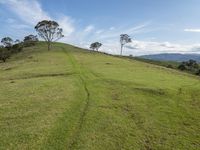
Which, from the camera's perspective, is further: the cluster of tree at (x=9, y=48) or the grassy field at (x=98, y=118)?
the cluster of tree at (x=9, y=48)

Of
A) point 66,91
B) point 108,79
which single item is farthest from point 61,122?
point 108,79

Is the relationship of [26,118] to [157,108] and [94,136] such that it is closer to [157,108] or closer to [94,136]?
[94,136]

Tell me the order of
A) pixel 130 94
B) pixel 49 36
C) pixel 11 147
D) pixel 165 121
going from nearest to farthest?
1. pixel 11 147
2. pixel 165 121
3. pixel 130 94
4. pixel 49 36

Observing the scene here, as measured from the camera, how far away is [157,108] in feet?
94.4

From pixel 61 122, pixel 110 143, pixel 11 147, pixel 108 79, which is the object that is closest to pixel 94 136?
pixel 110 143

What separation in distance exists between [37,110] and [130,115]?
9.06 m

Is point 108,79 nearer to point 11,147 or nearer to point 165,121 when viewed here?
point 165,121

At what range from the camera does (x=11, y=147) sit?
18.2 metres

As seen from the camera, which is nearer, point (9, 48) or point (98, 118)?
point (98, 118)

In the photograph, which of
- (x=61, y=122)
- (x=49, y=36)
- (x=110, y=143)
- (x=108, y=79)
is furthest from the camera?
(x=49, y=36)

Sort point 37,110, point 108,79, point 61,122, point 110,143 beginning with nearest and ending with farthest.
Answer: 1. point 110,143
2. point 61,122
3. point 37,110
4. point 108,79

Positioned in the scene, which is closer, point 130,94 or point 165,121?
point 165,121

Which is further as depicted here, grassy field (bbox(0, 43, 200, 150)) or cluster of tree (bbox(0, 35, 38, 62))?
cluster of tree (bbox(0, 35, 38, 62))

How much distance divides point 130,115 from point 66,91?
471 inches
